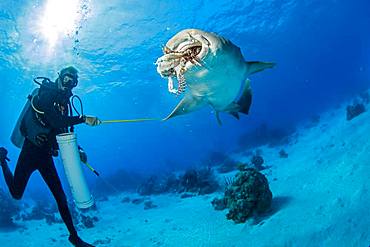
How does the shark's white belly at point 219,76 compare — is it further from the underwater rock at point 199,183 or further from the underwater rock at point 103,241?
the underwater rock at point 199,183

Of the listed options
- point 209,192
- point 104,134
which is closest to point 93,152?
point 104,134

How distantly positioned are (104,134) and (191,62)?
102613 mm

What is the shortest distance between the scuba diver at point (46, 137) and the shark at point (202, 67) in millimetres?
2575

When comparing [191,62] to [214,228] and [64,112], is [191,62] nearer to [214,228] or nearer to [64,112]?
[64,112]

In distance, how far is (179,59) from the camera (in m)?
3.38

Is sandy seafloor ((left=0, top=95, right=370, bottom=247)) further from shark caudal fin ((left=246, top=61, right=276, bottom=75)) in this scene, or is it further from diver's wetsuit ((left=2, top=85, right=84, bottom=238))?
diver's wetsuit ((left=2, top=85, right=84, bottom=238))

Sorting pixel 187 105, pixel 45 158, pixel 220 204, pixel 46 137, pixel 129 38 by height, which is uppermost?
pixel 129 38

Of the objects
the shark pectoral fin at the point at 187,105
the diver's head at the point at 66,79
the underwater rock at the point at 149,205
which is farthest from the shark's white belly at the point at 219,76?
the underwater rock at the point at 149,205

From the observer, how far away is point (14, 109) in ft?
130

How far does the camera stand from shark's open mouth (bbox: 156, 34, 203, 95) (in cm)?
332

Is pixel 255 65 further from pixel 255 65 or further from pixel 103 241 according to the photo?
pixel 103 241

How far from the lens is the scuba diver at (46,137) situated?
6.27 m

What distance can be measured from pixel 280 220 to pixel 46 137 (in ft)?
19.0

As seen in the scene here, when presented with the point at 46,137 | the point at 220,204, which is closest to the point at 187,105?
the point at 46,137
